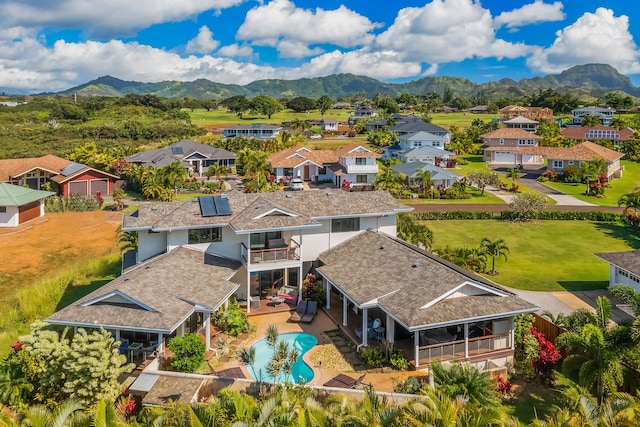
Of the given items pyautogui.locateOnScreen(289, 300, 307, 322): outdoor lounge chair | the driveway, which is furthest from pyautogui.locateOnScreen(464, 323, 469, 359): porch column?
the driveway

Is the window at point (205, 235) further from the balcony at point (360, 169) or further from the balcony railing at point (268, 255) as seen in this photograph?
the balcony at point (360, 169)

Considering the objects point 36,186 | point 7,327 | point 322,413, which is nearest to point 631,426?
point 322,413

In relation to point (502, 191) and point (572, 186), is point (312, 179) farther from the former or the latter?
point (572, 186)

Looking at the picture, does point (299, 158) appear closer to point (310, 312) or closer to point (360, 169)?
point (360, 169)

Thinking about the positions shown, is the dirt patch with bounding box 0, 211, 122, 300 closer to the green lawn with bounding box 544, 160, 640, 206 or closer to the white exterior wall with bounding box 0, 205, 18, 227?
the white exterior wall with bounding box 0, 205, 18, 227

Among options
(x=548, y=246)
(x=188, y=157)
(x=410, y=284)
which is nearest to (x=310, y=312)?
(x=410, y=284)
